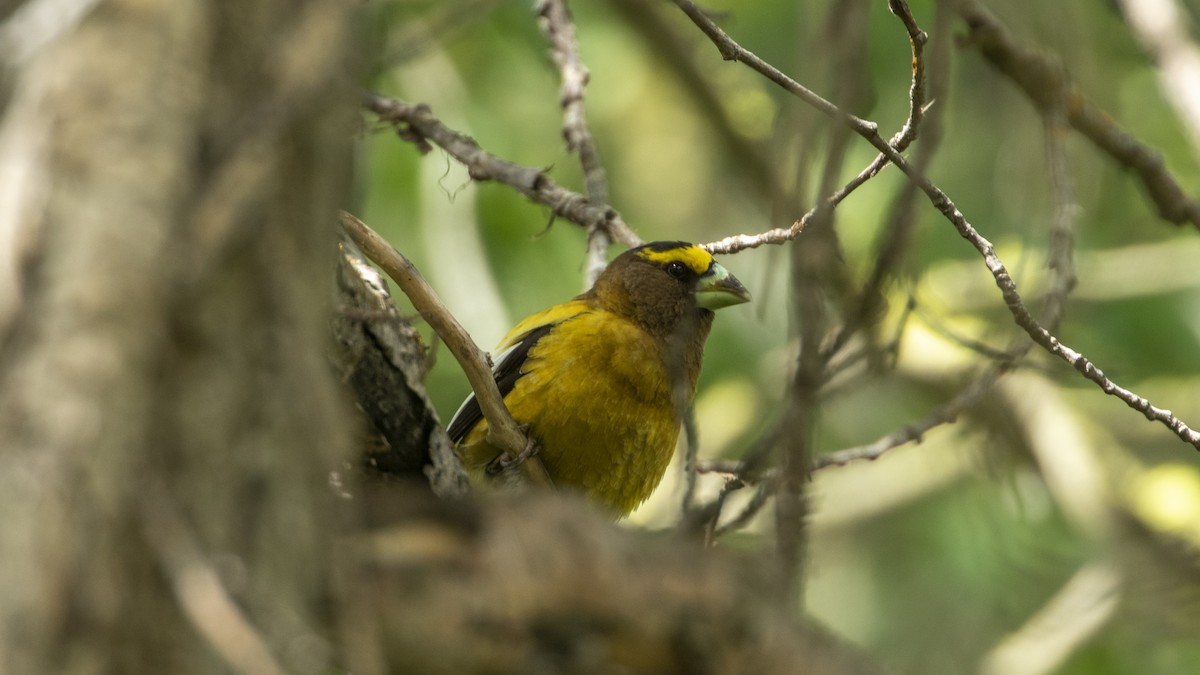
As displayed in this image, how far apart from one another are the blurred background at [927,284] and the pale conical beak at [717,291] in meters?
0.73

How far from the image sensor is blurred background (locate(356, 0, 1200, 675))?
7277 mm

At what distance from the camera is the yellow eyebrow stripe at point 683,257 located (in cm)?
627

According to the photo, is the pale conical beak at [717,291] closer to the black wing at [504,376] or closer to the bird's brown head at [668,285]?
the bird's brown head at [668,285]

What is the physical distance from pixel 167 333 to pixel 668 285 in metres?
4.52

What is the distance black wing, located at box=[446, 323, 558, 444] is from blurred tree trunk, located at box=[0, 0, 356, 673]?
11.4 ft

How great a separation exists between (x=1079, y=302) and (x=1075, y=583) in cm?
161

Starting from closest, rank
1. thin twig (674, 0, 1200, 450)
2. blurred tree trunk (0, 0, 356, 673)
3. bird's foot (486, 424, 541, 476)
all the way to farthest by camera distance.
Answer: blurred tree trunk (0, 0, 356, 673) → thin twig (674, 0, 1200, 450) → bird's foot (486, 424, 541, 476)

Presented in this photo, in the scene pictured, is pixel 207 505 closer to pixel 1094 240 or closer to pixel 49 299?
pixel 49 299

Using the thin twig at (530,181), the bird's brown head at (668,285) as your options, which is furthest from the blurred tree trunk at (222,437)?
the bird's brown head at (668,285)

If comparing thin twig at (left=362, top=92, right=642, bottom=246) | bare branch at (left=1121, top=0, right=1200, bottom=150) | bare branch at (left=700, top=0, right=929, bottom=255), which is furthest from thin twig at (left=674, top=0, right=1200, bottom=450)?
thin twig at (left=362, top=92, right=642, bottom=246)

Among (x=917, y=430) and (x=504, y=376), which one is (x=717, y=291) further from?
(x=917, y=430)

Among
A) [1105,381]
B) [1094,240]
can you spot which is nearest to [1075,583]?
[1094,240]

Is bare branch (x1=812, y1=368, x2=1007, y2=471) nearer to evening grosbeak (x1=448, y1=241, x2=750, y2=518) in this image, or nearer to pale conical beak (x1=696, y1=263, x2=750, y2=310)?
evening grosbeak (x1=448, y1=241, x2=750, y2=518)

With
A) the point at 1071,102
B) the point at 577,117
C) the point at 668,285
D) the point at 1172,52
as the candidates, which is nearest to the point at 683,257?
the point at 668,285
